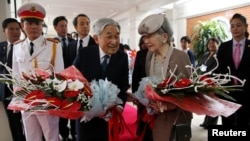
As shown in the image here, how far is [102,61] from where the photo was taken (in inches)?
57.7

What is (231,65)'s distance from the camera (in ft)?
7.47

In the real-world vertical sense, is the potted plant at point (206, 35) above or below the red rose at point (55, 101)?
above

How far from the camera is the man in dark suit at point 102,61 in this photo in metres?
1.41

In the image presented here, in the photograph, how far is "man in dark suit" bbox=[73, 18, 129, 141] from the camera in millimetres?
1405

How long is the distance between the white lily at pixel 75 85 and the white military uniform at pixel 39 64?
22.1 inches

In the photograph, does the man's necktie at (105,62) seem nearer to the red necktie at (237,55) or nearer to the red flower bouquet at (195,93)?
the red flower bouquet at (195,93)

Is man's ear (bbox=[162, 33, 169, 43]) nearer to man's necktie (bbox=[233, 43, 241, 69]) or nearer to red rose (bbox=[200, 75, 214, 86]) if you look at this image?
red rose (bbox=[200, 75, 214, 86])

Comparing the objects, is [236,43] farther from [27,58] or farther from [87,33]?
[27,58]

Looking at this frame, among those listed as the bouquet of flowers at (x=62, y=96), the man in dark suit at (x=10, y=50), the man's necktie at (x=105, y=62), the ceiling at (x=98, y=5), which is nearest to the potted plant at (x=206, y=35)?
the ceiling at (x=98, y=5)

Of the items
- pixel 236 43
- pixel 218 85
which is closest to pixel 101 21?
pixel 218 85

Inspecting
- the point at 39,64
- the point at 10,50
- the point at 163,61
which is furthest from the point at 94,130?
the point at 10,50

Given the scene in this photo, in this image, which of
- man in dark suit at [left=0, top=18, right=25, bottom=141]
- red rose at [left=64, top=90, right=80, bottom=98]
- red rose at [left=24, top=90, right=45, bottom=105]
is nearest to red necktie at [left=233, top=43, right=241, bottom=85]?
red rose at [left=64, top=90, right=80, bottom=98]

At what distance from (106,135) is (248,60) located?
5.30ft

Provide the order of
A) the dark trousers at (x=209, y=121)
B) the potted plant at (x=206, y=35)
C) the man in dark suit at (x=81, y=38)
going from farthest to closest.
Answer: the potted plant at (x=206, y=35)
the dark trousers at (x=209, y=121)
the man in dark suit at (x=81, y=38)
